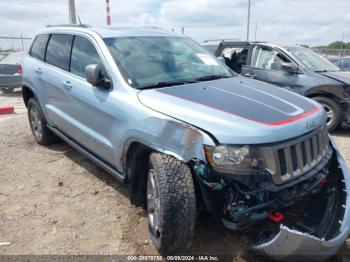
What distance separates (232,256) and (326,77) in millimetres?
4799

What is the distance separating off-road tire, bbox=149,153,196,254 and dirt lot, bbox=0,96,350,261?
0.39 metres

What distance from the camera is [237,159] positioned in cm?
256

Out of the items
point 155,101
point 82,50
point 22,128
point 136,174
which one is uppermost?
point 82,50

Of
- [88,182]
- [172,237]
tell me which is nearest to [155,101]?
[172,237]

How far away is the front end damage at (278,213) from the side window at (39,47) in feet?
12.1

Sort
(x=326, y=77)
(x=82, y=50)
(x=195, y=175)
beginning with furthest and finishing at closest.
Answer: (x=326, y=77) < (x=82, y=50) < (x=195, y=175)

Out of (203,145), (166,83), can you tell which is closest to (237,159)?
(203,145)

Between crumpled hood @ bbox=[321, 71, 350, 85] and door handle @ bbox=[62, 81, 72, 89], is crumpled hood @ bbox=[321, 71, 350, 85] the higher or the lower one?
the lower one

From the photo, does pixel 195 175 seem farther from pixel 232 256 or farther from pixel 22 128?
pixel 22 128

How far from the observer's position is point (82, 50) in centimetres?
422

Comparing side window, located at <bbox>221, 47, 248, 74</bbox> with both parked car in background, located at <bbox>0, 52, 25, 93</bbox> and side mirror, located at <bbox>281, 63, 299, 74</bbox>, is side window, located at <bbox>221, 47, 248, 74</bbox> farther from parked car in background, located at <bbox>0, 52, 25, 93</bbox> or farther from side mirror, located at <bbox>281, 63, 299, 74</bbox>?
parked car in background, located at <bbox>0, 52, 25, 93</bbox>

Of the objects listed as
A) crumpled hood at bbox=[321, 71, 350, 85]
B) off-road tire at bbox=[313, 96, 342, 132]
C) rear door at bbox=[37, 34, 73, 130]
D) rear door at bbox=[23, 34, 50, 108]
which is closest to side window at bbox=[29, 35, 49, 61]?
rear door at bbox=[23, 34, 50, 108]

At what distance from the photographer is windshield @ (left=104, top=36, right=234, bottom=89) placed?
352cm

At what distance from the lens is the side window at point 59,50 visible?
4562 mm
